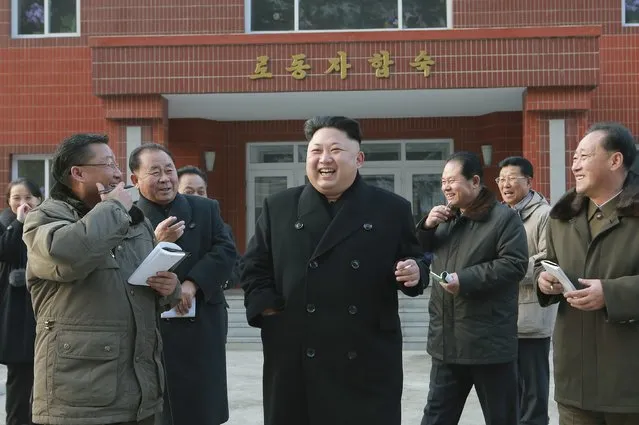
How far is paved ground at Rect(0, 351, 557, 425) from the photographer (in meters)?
6.61

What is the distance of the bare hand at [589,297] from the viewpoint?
338 cm

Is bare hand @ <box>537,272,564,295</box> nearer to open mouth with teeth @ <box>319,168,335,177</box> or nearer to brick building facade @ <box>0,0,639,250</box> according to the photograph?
open mouth with teeth @ <box>319,168,335,177</box>

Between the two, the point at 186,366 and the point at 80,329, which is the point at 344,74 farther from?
the point at 80,329

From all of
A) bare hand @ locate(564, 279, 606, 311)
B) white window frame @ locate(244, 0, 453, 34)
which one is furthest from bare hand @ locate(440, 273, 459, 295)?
white window frame @ locate(244, 0, 453, 34)

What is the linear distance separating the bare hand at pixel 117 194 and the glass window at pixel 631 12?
37.0ft

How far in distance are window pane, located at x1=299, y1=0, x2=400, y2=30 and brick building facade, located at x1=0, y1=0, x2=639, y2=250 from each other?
191mm

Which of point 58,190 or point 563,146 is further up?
point 563,146

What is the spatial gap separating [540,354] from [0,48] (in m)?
10.8

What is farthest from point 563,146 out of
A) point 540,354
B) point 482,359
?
point 482,359

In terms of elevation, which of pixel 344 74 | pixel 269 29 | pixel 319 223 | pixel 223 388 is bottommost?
pixel 223 388

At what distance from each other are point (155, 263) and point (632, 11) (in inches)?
450

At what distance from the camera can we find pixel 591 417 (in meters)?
3.51

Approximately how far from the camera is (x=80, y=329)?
126 inches

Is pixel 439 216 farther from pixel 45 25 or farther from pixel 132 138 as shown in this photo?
pixel 45 25
